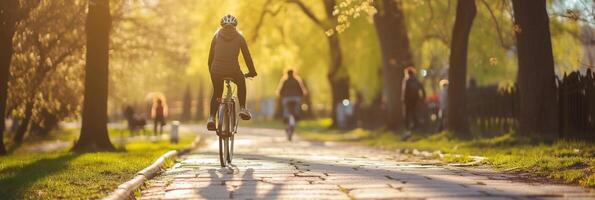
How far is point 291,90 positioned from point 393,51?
5.47 meters

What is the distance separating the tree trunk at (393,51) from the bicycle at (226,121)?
14.6 m

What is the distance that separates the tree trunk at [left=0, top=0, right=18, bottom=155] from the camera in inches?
695

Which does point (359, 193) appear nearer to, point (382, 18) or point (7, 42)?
→ point (7, 42)

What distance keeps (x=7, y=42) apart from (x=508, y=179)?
11248 mm

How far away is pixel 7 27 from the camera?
17984 mm

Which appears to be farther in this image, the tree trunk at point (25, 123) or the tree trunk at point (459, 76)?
the tree trunk at point (25, 123)

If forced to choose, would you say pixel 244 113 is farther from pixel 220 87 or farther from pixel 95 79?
pixel 95 79

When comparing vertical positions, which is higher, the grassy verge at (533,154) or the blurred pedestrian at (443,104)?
the blurred pedestrian at (443,104)

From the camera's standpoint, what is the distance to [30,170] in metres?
13.4

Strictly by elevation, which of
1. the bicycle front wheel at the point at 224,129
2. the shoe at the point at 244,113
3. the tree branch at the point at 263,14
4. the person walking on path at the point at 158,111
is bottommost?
the bicycle front wheel at the point at 224,129

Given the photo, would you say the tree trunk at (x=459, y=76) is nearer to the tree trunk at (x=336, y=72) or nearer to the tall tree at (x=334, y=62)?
the tall tree at (x=334, y=62)

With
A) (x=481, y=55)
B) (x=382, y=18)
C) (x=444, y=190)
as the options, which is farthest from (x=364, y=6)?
(x=481, y=55)

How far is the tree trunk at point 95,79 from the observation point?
19.0 metres

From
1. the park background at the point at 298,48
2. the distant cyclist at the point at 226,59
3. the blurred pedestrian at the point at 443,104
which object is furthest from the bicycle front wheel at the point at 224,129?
the blurred pedestrian at the point at 443,104
